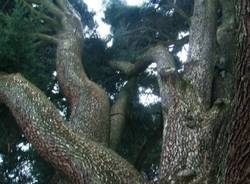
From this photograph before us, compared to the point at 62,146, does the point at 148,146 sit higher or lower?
higher

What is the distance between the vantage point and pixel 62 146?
4.69 m

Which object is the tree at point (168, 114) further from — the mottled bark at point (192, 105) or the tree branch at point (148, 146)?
the tree branch at point (148, 146)

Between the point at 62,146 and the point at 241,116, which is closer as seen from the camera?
the point at 241,116

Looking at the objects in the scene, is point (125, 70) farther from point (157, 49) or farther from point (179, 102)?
point (179, 102)

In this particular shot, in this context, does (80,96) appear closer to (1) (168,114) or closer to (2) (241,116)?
(1) (168,114)

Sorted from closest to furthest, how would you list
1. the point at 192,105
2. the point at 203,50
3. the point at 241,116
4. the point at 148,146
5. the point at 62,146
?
1. the point at 241,116
2. the point at 62,146
3. the point at 192,105
4. the point at 203,50
5. the point at 148,146

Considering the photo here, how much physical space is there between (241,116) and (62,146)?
2180 millimetres

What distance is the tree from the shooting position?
14.3 feet

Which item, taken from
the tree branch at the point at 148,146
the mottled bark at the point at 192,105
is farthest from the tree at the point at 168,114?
the tree branch at the point at 148,146

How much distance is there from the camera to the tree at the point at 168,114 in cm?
435

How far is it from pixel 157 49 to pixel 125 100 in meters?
1.01

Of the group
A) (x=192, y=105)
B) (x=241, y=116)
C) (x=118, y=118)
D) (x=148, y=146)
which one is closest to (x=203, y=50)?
(x=192, y=105)

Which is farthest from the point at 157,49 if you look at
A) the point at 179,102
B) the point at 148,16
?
the point at 179,102

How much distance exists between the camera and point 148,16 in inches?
373
